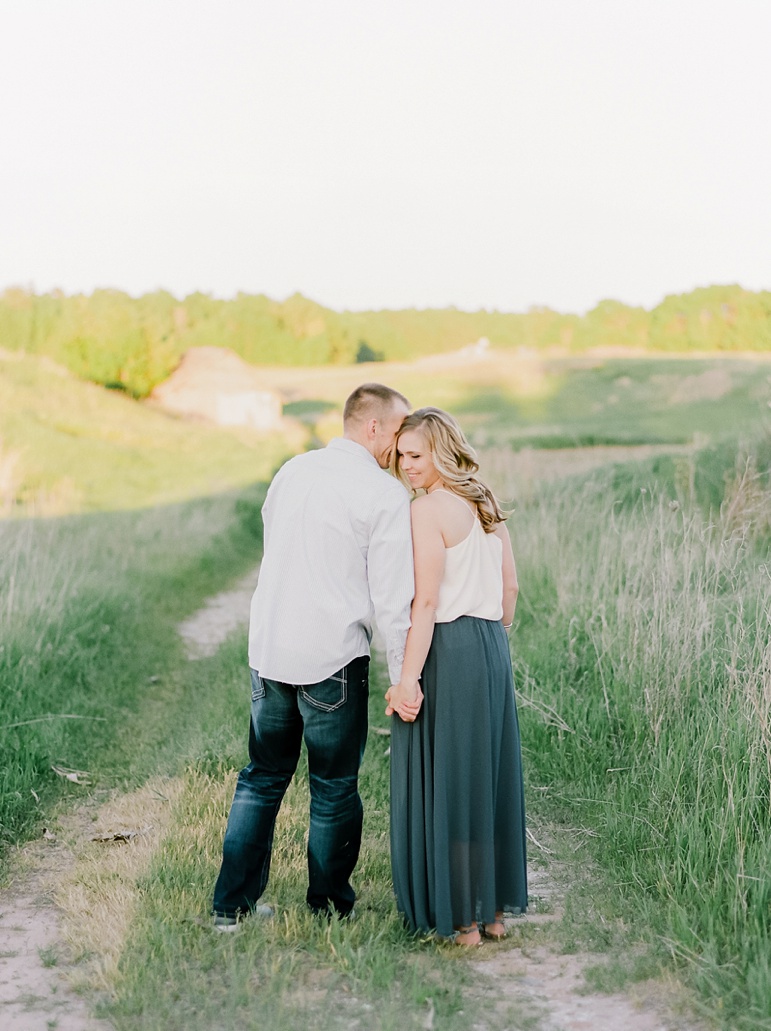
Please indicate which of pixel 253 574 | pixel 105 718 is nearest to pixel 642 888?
pixel 105 718

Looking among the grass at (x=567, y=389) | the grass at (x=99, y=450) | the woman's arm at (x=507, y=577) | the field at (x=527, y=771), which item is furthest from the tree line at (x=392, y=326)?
the woman's arm at (x=507, y=577)

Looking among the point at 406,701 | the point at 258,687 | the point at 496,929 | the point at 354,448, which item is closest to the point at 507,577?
the point at 406,701

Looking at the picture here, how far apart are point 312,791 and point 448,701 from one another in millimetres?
653

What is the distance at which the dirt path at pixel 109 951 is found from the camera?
10.5ft

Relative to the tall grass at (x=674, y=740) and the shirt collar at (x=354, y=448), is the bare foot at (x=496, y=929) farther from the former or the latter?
the shirt collar at (x=354, y=448)

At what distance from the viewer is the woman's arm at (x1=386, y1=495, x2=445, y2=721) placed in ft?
11.8

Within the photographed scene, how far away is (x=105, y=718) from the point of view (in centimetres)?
679

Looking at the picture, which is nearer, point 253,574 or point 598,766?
point 598,766

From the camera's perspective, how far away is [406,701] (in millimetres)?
3604

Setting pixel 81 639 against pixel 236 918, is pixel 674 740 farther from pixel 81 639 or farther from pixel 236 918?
pixel 81 639

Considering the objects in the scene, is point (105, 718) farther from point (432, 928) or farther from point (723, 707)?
point (723, 707)

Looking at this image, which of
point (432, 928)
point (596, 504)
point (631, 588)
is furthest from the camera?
point (596, 504)

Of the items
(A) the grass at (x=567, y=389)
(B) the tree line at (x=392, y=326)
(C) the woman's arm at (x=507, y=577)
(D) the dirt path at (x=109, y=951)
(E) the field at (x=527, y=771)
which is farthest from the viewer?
(B) the tree line at (x=392, y=326)

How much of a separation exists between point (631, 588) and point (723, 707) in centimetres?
189
